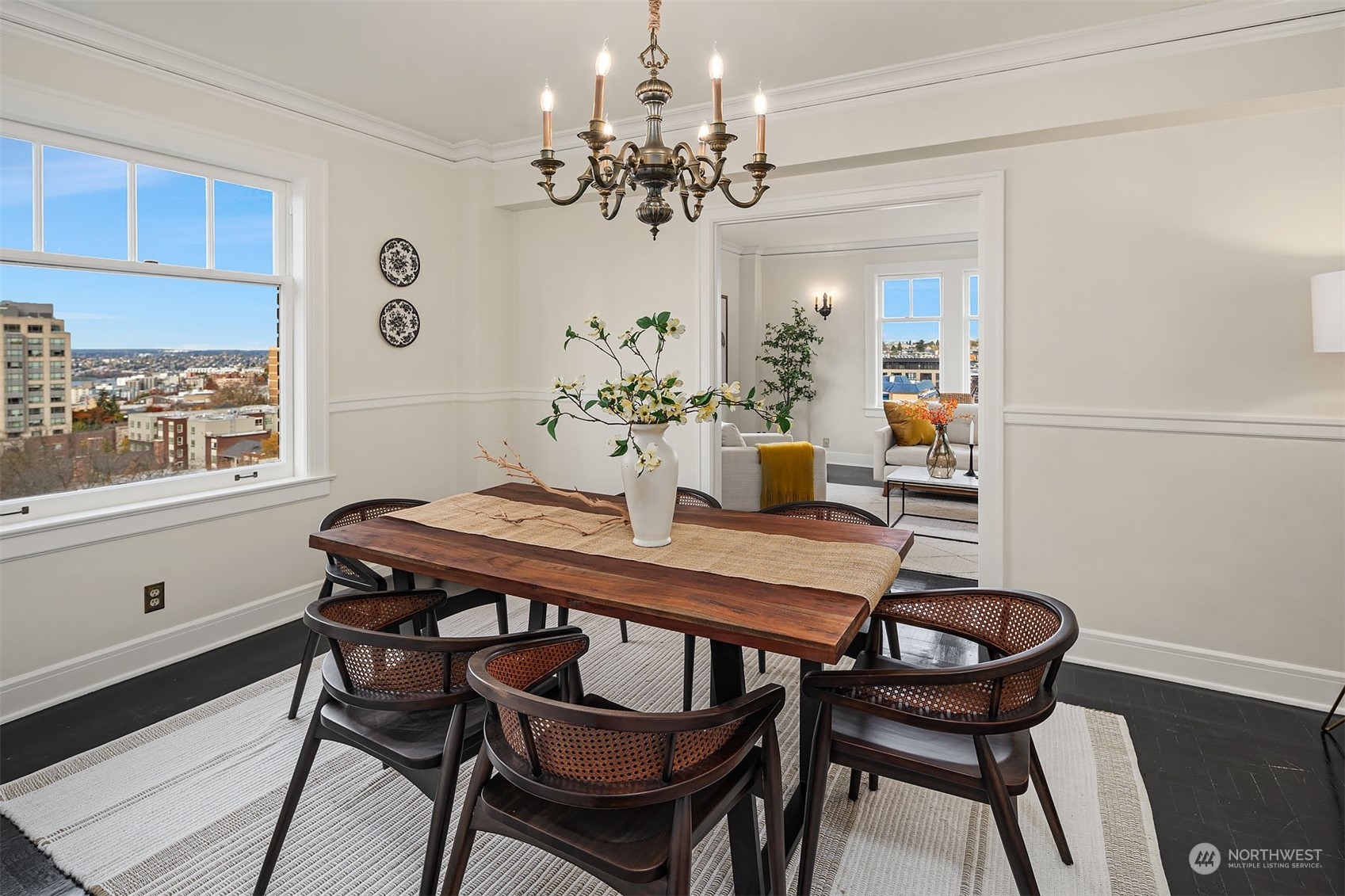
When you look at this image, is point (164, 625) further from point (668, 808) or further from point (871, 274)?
point (871, 274)

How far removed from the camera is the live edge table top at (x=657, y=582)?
1.59 metres

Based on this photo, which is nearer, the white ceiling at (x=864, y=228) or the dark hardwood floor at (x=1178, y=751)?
the dark hardwood floor at (x=1178, y=751)

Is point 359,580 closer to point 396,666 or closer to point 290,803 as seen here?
point 290,803

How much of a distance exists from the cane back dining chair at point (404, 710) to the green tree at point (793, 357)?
→ 7.12m

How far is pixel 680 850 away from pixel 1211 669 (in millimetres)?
2752

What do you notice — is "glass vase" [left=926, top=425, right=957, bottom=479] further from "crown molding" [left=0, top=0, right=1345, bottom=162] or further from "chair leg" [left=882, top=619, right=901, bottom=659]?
"chair leg" [left=882, top=619, right=901, bottom=659]

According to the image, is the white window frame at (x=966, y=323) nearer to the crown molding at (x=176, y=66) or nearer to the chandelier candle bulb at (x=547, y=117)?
the crown molding at (x=176, y=66)

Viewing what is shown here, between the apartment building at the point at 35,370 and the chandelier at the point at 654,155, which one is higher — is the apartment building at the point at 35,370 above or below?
below

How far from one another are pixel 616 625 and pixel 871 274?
6161 mm

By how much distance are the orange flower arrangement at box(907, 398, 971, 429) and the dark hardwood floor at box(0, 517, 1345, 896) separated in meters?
3.12

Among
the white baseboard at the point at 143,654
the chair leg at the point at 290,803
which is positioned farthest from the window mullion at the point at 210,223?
the chair leg at the point at 290,803

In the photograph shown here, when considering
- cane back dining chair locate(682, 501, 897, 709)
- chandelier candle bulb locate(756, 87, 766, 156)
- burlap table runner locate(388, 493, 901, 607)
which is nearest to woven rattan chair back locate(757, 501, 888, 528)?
cane back dining chair locate(682, 501, 897, 709)

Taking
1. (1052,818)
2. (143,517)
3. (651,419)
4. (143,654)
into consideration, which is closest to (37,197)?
(143,517)

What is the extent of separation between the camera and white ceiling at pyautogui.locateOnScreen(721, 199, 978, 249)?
6.64 metres
